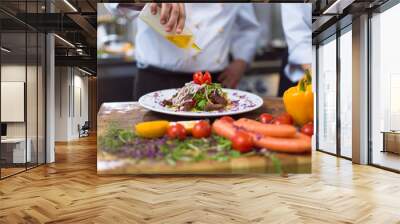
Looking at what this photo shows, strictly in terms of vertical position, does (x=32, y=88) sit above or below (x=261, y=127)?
above

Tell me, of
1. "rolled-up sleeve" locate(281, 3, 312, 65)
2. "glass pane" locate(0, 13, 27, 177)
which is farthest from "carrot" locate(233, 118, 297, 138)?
"glass pane" locate(0, 13, 27, 177)

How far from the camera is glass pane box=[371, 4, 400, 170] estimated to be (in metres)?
6.31

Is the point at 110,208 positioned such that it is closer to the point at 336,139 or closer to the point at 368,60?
the point at 368,60

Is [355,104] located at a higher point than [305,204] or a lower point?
higher

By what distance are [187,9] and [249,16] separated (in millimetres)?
734

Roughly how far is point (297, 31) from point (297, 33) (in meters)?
0.02

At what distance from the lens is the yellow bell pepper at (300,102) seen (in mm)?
4727

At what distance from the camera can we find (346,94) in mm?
8156

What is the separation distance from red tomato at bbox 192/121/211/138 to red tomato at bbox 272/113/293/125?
2.48 ft

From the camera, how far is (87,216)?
3.72 metres

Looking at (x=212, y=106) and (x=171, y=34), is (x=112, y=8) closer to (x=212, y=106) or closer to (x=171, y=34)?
(x=171, y=34)

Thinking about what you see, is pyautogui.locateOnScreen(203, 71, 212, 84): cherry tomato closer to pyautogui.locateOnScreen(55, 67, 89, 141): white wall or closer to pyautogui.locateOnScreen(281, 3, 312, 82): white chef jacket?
pyautogui.locateOnScreen(281, 3, 312, 82): white chef jacket

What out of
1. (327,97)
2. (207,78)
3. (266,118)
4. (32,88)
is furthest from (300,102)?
(327,97)

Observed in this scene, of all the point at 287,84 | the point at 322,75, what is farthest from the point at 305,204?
the point at 322,75
